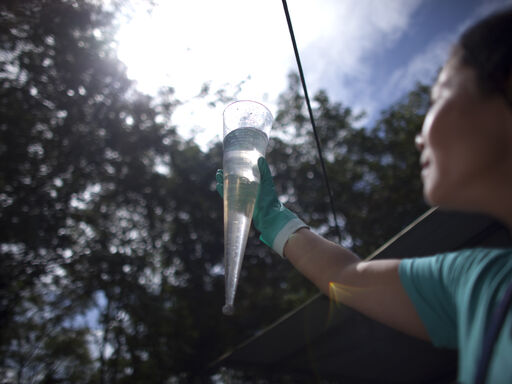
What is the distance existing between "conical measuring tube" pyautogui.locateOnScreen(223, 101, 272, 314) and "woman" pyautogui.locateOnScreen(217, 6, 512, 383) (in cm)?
54

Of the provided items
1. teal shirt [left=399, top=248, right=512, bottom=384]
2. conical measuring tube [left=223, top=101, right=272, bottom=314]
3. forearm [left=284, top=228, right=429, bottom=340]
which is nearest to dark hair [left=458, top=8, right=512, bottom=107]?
teal shirt [left=399, top=248, right=512, bottom=384]

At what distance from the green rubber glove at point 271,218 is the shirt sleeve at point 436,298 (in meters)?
0.50

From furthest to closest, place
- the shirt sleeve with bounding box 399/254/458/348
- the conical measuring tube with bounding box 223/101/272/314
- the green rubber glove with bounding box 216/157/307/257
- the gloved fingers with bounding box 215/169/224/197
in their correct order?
1. the gloved fingers with bounding box 215/169/224/197
2. the green rubber glove with bounding box 216/157/307/257
3. the conical measuring tube with bounding box 223/101/272/314
4. the shirt sleeve with bounding box 399/254/458/348

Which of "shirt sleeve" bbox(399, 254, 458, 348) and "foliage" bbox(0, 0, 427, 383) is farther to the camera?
"foliage" bbox(0, 0, 427, 383)

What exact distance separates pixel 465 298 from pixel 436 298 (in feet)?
0.44

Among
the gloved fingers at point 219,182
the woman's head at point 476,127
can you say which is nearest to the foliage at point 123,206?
the gloved fingers at point 219,182

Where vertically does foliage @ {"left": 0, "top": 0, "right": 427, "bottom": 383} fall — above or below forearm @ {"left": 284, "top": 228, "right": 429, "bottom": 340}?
above

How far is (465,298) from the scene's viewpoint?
812 millimetres

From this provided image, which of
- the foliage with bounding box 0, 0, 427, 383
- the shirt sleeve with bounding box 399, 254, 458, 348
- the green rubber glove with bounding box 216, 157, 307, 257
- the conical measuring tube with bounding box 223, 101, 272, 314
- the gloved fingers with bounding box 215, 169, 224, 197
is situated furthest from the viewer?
the foliage with bounding box 0, 0, 427, 383

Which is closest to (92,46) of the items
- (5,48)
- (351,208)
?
(5,48)

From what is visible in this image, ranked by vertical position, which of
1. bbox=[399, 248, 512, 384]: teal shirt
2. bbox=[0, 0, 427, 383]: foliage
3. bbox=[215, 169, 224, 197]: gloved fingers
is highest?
bbox=[0, 0, 427, 383]: foliage

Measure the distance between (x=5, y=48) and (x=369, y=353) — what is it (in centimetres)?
873

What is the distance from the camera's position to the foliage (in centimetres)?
721

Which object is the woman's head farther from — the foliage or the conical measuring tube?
the foliage
